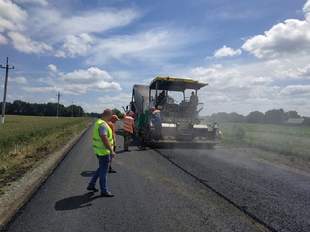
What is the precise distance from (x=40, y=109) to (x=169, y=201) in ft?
454

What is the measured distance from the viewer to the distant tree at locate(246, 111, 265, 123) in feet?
309

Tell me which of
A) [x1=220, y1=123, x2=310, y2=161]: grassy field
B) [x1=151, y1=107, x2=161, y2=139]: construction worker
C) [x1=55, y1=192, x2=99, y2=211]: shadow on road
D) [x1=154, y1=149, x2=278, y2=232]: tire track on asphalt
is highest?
[x1=151, y1=107, x2=161, y2=139]: construction worker

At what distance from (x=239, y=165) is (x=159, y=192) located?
16.5 ft

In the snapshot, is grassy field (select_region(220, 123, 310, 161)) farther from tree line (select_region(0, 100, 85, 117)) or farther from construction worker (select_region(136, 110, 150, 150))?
tree line (select_region(0, 100, 85, 117))

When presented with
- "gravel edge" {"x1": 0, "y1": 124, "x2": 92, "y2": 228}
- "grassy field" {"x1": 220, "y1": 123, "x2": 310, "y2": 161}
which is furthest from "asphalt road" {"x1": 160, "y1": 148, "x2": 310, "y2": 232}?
"grassy field" {"x1": 220, "y1": 123, "x2": 310, "y2": 161}

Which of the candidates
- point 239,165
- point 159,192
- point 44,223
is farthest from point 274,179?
point 44,223

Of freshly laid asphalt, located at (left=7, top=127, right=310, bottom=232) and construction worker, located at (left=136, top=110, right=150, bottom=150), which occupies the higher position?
construction worker, located at (left=136, top=110, right=150, bottom=150)

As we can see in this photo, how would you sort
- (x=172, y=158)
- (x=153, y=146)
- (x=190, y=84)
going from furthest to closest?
1. (x=190, y=84)
2. (x=153, y=146)
3. (x=172, y=158)

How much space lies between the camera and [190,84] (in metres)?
19.5

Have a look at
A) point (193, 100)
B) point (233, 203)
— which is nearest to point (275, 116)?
point (193, 100)

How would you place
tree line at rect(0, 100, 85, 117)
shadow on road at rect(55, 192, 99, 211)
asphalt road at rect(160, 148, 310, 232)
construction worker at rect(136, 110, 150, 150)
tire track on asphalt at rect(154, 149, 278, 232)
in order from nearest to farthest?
tire track on asphalt at rect(154, 149, 278, 232), asphalt road at rect(160, 148, 310, 232), shadow on road at rect(55, 192, 99, 211), construction worker at rect(136, 110, 150, 150), tree line at rect(0, 100, 85, 117)

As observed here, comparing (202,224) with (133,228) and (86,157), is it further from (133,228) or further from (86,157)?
(86,157)

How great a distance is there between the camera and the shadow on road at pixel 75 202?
264 inches

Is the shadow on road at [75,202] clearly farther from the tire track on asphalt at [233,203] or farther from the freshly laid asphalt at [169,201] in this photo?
the tire track on asphalt at [233,203]
